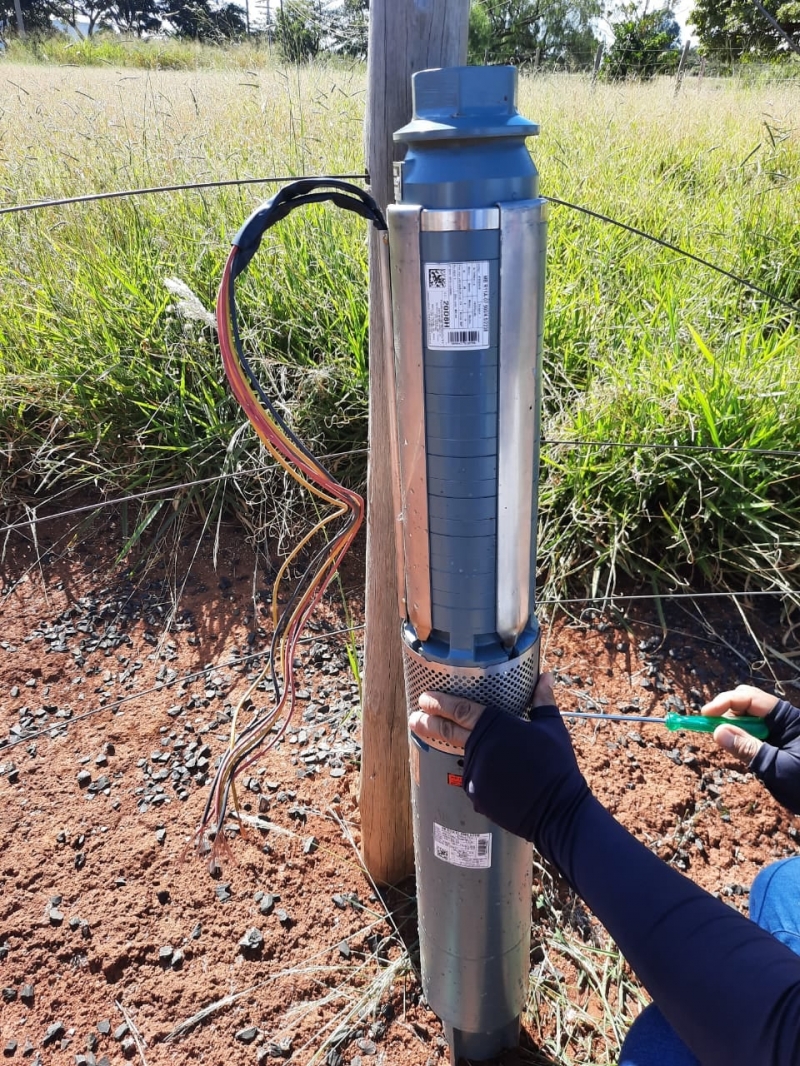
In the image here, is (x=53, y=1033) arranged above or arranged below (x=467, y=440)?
below

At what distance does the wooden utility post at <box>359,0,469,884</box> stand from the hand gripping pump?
5.7 inches

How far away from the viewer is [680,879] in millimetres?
813

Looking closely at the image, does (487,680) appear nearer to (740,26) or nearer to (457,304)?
(457,304)

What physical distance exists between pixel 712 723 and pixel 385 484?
28.1 inches

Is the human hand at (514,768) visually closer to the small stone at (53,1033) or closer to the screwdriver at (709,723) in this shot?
the screwdriver at (709,723)

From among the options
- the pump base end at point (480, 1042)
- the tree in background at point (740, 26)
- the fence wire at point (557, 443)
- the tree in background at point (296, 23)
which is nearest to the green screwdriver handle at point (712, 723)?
the fence wire at point (557, 443)

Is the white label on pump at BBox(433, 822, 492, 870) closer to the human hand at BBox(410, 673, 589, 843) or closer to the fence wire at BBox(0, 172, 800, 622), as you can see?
the human hand at BBox(410, 673, 589, 843)

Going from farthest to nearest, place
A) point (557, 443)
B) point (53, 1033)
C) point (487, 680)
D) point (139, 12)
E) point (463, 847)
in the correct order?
point (139, 12), point (557, 443), point (53, 1033), point (463, 847), point (487, 680)

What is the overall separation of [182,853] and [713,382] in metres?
2.23

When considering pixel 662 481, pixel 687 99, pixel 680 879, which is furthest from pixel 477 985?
pixel 687 99

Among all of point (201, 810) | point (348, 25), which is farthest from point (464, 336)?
point (348, 25)

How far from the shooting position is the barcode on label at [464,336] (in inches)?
29.8

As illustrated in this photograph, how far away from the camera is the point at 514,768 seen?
90 cm

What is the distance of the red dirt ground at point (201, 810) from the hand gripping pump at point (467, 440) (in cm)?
57
